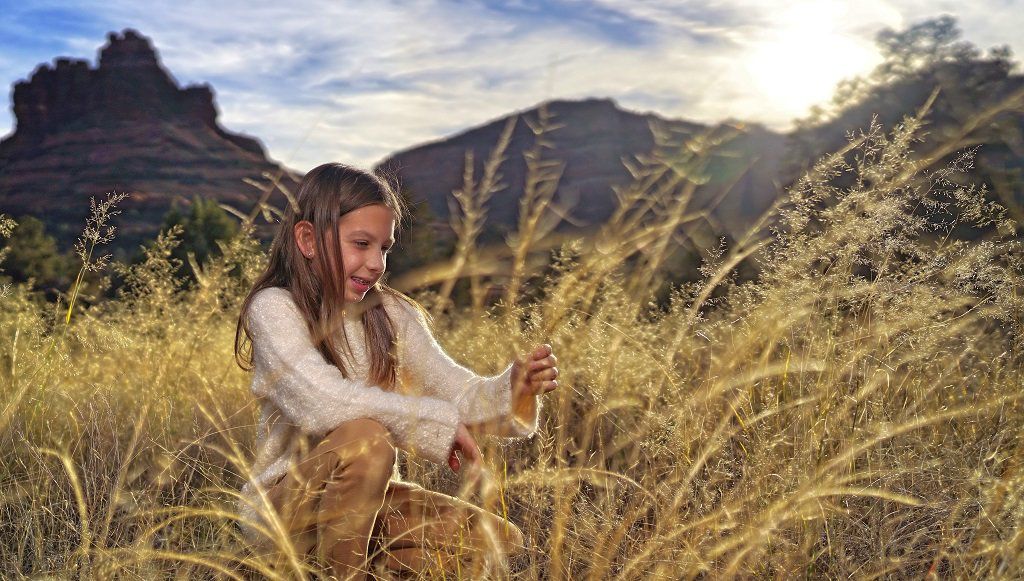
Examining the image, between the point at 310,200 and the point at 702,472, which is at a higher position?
the point at 310,200

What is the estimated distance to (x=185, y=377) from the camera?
3.39m

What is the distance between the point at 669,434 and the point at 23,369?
2.61m

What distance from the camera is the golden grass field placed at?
1.76 m

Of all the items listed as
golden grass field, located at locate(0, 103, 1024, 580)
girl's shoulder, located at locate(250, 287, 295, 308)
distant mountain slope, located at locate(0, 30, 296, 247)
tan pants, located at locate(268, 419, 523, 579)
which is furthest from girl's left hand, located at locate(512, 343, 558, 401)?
distant mountain slope, located at locate(0, 30, 296, 247)

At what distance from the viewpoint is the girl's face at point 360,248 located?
220 cm

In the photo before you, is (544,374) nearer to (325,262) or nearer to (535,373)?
(535,373)

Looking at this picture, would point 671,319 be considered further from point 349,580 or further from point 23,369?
point 23,369

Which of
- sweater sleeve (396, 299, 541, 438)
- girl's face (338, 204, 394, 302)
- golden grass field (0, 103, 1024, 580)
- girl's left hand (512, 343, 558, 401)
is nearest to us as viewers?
golden grass field (0, 103, 1024, 580)

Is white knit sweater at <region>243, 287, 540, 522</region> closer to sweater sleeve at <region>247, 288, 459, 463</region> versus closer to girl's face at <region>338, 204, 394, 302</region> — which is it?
sweater sleeve at <region>247, 288, 459, 463</region>

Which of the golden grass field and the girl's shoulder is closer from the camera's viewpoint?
the golden grass field

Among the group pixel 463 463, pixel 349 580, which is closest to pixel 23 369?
pixel 463 463

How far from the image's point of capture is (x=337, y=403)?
191 cm

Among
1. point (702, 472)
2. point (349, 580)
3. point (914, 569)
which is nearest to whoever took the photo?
point (349, 580)

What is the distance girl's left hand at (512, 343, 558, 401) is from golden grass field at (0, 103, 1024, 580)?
10 centimetres
